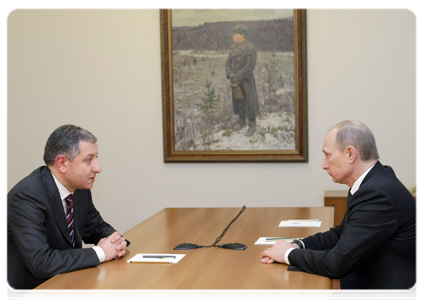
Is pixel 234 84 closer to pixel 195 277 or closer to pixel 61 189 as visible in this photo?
pixel 61 189

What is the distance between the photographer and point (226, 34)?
19.4ft

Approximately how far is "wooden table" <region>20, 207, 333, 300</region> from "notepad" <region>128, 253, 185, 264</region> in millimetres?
47

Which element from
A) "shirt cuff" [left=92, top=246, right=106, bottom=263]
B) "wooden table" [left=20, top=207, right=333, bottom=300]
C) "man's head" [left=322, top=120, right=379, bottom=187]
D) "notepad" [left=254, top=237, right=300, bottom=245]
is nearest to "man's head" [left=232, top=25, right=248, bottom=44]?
"wooden table" [left=20, top=207, right=333, bottom=300]

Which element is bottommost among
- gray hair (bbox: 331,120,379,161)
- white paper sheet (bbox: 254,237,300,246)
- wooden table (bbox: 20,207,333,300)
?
wooden table (bbox: 20,207,333,300)

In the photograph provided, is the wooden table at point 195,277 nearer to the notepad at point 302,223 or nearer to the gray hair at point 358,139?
the notepad at point 302,223

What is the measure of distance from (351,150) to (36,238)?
175 centimetres

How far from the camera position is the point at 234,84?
5.90 metres

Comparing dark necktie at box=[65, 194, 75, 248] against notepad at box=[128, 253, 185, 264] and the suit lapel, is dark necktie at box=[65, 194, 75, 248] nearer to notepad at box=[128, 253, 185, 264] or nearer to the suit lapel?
the suit lapel

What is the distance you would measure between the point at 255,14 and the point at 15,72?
10.6ft

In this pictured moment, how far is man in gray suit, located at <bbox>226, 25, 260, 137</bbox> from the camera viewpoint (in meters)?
5.86

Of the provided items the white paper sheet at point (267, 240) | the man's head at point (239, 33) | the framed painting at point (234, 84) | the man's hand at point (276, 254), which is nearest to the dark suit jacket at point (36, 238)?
the man's hand at point (276, 254)

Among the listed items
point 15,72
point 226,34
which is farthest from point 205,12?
point 15,72

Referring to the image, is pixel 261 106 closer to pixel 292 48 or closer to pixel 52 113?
pixel 292 48

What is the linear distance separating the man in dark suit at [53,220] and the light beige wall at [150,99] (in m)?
3.05
